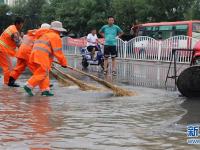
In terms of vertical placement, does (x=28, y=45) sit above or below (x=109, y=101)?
above

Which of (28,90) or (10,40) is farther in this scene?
(10,40)

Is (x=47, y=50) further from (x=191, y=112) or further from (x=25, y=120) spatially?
(x=191, y=112)

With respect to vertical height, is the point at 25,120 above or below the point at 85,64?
above

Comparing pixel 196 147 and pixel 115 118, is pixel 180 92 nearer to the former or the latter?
pixel 115 118

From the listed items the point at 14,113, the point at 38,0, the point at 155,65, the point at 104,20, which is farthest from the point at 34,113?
the point at 38,0

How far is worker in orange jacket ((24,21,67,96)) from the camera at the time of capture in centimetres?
990

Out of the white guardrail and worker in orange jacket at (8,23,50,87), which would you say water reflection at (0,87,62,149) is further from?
the white guardrail

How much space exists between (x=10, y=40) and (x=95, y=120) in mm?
5513

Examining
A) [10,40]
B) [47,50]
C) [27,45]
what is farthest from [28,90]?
[10,40]

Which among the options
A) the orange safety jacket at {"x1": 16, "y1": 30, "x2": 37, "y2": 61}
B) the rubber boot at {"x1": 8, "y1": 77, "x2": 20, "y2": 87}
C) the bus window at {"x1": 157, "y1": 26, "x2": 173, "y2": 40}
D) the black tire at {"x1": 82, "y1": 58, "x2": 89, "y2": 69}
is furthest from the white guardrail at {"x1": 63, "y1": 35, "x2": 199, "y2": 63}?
the bus window at {"x1": 157, "y1": 26, "x2": 173, "y2": 40}

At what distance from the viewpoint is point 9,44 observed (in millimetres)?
12211

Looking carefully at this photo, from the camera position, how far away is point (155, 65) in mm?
17406

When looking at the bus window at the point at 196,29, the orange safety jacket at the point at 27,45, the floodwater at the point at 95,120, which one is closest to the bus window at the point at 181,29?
the bus window at the point at 196,29

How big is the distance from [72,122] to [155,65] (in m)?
10.6
